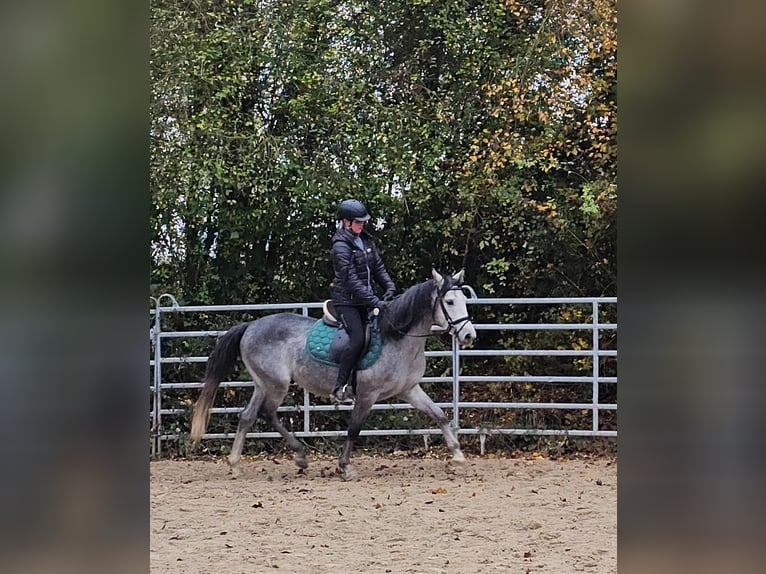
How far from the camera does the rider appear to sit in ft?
17.3

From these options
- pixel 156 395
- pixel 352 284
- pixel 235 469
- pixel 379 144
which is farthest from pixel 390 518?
pixel 379 144

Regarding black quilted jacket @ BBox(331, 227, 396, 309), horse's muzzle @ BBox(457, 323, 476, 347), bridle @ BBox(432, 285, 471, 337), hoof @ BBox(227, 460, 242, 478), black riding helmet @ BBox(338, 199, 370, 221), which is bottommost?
hoof @ BBox(227, 460, 242, 478)

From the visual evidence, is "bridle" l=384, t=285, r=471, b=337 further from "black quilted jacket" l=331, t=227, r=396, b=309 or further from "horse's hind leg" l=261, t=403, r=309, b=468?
"horse's hind leg" l=261, t=403, r=309, b=468

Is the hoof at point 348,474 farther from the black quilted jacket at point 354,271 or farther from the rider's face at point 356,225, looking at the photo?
the rider's face at point 356,225

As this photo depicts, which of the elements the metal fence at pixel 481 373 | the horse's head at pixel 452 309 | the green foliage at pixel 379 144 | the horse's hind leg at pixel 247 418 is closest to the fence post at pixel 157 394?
the metal fence at pixel 481 373

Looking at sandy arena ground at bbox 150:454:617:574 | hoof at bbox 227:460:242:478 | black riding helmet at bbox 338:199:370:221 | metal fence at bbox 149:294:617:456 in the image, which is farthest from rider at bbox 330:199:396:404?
metal fence at bbox 149:294:617:456

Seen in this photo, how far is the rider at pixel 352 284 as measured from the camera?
17.3ft

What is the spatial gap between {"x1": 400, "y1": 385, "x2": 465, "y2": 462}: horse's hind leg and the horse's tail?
4.00 ft

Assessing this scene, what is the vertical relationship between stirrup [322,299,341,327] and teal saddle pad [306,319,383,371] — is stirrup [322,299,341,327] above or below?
above

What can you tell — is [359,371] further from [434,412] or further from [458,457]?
[458,457]

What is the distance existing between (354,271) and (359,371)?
26.3 inches

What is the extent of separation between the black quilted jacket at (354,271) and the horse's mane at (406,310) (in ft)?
0.38
